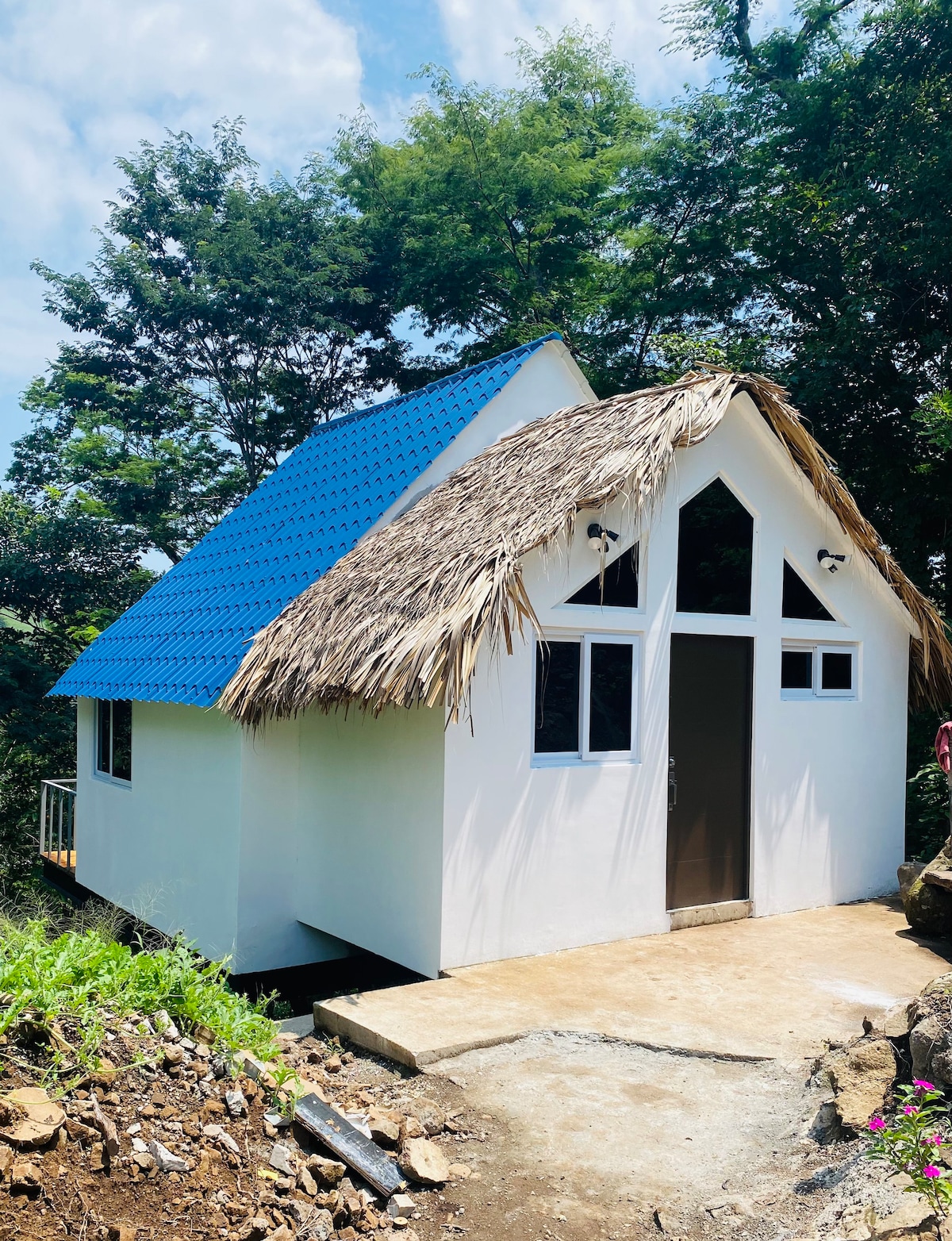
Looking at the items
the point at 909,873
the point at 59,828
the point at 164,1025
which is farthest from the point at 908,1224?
the point at 59,828

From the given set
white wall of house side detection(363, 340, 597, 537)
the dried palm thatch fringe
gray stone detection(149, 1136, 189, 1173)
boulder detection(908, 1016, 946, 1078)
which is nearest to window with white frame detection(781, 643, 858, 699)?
the dried palm thatch fringe

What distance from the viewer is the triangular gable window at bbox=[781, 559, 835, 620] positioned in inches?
360

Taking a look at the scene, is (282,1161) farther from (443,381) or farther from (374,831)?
(443,381)

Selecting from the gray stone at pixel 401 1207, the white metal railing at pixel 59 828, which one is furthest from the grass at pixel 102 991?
the white metal railing at pixel 59 828

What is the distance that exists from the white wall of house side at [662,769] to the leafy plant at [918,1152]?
3646 millimetres

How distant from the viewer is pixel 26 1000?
3.99 metres

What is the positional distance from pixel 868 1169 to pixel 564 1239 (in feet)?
3.81

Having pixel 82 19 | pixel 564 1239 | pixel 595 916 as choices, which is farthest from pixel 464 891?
pixel 82 19

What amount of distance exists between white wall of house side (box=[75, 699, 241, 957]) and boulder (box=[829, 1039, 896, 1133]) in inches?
203

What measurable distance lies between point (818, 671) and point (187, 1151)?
7201mm

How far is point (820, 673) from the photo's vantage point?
9398mm

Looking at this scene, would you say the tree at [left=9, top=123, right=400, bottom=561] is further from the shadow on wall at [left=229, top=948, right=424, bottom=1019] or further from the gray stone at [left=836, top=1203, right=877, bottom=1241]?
the gray stone at [left=836, top=1203, right=877, bottom=1241]

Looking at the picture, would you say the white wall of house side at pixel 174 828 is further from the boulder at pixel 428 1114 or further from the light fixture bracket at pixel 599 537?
the boulder at pixel 428 1114

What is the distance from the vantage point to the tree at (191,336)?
20047mm
